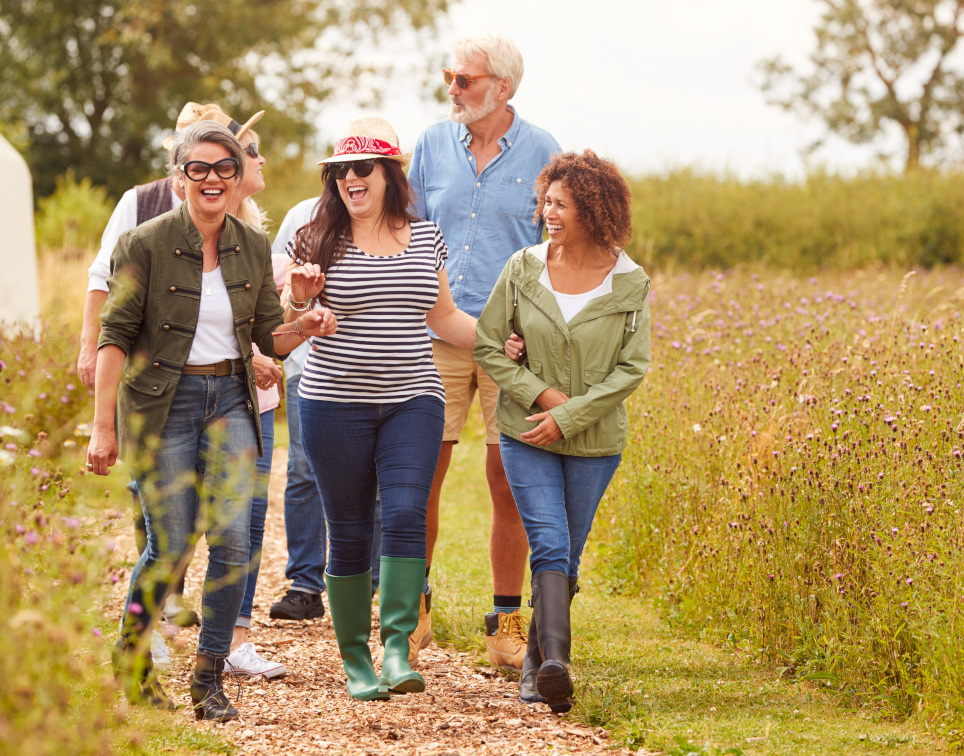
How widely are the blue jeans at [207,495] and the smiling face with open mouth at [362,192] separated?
2.50ft

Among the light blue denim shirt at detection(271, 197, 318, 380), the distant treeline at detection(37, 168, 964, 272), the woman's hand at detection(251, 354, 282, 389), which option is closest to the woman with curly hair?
the woman's hand at detection(251, 354, 282, 389)

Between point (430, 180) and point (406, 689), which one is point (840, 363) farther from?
point (406, 689)

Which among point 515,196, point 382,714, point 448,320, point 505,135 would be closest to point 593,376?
point 448,320

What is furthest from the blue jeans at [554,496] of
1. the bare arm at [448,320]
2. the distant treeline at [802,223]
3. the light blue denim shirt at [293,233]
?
the distant treeline at [802,223]

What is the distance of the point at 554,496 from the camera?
4051 millimetres

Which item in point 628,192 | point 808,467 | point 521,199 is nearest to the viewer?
point 628,192

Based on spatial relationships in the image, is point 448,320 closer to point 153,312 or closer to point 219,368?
point 219,368

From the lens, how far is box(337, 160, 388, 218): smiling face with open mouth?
3898 mm

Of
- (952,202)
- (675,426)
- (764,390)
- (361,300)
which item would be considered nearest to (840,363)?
(764,390)

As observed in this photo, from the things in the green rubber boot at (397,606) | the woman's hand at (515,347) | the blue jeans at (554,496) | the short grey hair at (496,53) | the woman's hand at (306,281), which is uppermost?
the short grey hair at (496,53)

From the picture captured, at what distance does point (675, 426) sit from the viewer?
6152 millimetres

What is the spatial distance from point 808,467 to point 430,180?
2.15m

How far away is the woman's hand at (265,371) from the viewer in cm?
430

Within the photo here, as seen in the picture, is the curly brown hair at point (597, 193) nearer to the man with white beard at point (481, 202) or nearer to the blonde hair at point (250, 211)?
the man with white beard at point (481, 202)
